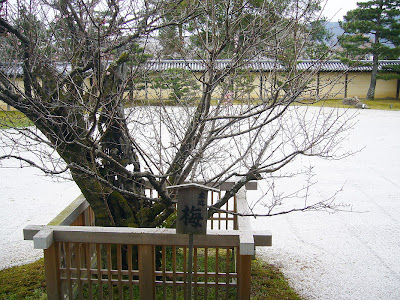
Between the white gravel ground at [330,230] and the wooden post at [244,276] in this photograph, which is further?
the white gravel ground at [330,230]

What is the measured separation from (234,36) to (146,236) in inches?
67.0

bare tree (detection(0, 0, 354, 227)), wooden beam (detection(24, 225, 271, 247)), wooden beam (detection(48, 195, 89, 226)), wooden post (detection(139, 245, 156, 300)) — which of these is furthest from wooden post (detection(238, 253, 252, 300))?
wooden beam (detection(48, 195, 89, 226))

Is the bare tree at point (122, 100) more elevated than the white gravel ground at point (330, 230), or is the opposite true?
the bare tree at point (122, 100)

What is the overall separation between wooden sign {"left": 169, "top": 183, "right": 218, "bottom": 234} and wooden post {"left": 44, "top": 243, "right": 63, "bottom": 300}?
1.08 m

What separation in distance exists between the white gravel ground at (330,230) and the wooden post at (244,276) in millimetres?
1107

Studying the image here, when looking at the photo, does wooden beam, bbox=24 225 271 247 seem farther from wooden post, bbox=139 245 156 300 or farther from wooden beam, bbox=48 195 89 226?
wooden beam, bbox=48 195 89 226

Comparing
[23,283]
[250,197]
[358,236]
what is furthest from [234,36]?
[250,197]

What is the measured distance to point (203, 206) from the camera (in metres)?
2.49

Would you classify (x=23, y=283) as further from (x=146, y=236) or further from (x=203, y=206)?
(x=203, y=206)

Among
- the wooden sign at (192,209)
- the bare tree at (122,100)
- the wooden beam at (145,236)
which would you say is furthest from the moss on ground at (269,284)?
the wooden sign at (192,209)

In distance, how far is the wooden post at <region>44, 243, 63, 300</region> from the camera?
2.86m

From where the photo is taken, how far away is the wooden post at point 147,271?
283cm

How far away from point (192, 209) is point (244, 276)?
76cm

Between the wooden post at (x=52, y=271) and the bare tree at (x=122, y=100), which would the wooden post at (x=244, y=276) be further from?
the wooden post at (x=52, y=271)
